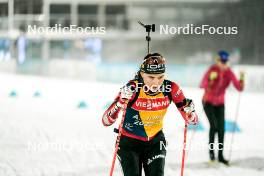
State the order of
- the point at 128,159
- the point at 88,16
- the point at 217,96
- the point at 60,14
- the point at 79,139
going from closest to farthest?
the point at 128,159 → the point at 217,96 → the point at 79,139 → the point at 88,16 → the point at 60,14

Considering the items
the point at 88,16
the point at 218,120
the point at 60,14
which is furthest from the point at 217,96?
the point at 60,14

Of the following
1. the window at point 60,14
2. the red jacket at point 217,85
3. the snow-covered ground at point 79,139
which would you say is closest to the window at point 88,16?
the window at point 60,14

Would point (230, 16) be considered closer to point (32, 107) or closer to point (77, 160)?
point (32, 107)

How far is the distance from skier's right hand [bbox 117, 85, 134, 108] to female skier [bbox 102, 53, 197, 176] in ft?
0.04

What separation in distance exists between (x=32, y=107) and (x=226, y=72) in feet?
27.2

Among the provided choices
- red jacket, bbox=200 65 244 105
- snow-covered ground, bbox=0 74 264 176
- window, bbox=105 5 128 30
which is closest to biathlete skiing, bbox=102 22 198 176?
snow-covered ground, bbox=0 74 264 176

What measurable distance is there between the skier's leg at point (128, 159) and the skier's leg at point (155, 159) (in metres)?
0.09

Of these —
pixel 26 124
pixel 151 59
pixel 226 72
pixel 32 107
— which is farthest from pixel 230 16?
pixel 151 59

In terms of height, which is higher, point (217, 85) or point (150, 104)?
point (217, 85)

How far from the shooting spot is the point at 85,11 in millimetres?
28094

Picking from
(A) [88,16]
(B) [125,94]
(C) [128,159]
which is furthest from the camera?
(A) [88,16]

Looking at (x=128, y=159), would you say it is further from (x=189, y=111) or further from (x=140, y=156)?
(x=189, y=111)

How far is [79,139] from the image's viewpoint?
9.93 meters

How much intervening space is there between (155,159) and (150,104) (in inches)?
20.4
